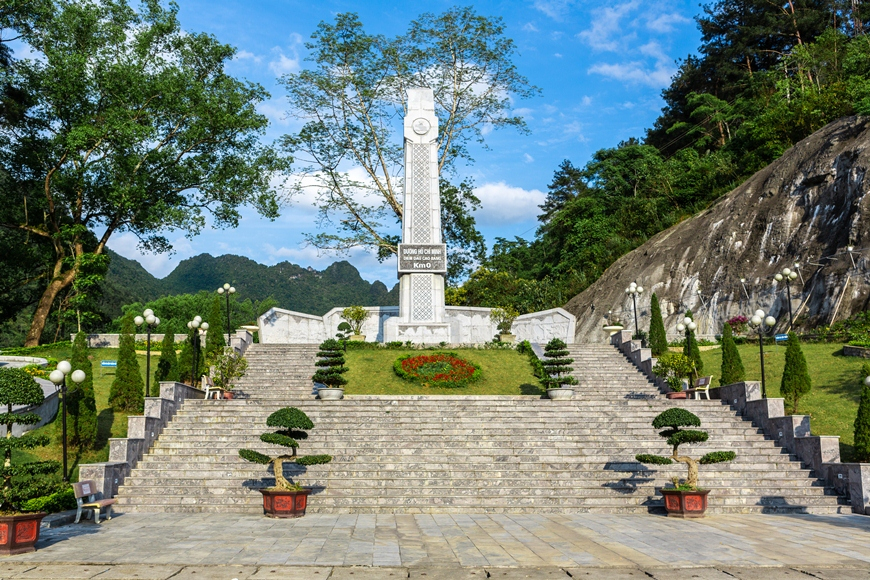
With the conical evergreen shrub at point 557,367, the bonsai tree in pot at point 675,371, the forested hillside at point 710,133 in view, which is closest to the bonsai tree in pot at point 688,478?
the bonsai tree in pot at point 675,371

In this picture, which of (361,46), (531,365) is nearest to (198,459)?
(531,365)

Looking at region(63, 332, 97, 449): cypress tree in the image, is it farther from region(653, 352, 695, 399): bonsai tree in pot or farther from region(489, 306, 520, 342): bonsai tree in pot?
region(489, 306, 520, 342): bonsai tree in pot

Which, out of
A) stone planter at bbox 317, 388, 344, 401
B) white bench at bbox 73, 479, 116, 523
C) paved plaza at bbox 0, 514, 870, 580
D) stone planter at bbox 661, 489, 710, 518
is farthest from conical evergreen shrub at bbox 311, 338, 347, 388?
stone planter at bbox 661, 489, 710, 518

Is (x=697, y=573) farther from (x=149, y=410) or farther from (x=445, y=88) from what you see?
(x=445, y=88)

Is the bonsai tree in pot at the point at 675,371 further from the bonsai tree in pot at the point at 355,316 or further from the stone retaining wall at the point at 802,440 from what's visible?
the bonsai tree in pot at the point at 355,316

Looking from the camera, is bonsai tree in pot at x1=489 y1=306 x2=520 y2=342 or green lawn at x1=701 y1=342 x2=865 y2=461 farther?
bonsai tree in pot at x1=489 y1=306 x2=520 y2=342

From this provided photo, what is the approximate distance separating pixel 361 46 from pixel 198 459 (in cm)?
2665

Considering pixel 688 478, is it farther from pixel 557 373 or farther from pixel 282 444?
pixel 557 373

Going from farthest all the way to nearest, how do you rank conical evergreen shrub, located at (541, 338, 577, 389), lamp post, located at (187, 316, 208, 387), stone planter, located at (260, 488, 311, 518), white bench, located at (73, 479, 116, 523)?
conical evergreen shrub, located at (541, 338, 577, 389)
lamp post, located at (187, 316, 208, 387)
stone planter, located at (260, 488, 311, 518)
white bench, located at (73, 479, 116, 523)

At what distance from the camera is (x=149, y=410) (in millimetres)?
15391

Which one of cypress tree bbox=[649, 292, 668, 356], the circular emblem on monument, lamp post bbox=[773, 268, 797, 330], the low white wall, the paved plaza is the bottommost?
the paved plaza

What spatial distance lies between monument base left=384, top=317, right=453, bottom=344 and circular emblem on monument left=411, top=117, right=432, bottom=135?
790 centimetres

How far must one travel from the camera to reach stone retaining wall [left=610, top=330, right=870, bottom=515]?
40.7 ft

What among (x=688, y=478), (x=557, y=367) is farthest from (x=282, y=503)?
(x=557, y=367)
